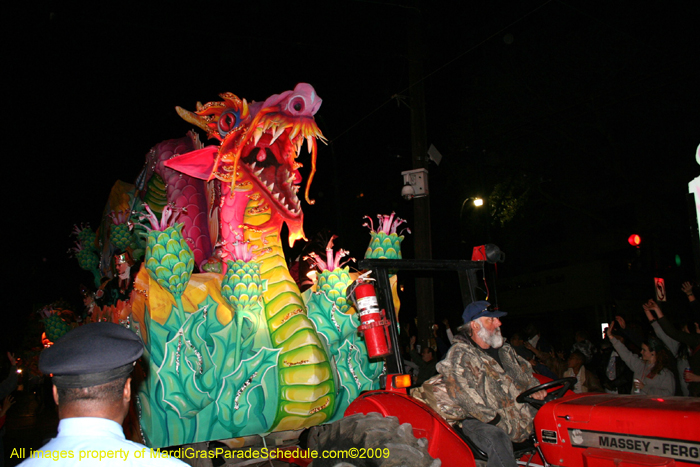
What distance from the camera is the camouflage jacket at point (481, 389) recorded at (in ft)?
12.0

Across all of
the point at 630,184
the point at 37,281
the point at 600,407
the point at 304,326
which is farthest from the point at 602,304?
the point at 37,281

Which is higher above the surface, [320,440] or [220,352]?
[220,352]

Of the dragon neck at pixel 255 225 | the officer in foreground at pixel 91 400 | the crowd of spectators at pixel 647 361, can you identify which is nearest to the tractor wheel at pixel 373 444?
the crowd of spectators at pixel 647 361

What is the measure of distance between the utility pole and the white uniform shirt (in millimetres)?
7554

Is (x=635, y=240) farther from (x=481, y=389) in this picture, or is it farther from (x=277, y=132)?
(x=481, y=389)

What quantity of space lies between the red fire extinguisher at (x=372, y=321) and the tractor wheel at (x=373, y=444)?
0.59 metres

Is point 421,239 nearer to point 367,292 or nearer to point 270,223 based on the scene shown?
point 270,223

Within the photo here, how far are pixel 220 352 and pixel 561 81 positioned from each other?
10.0 m

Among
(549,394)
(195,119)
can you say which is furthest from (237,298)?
(549,394)

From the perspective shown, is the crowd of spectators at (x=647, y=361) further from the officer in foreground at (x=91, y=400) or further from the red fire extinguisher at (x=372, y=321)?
the officer in foreground at (x=91, y=400)

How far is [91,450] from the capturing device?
139cm

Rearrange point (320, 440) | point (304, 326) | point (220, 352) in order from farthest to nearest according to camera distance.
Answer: point (304, 326), point (220, 352), point (320, 440)

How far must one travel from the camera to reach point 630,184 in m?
11.6

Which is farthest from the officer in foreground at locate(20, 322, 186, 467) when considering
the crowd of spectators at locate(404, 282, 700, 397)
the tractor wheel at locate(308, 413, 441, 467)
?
the crowd of spectators at locate(404, 282, 700, 397)
